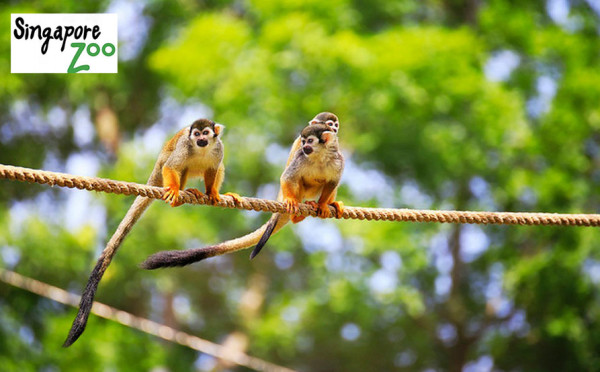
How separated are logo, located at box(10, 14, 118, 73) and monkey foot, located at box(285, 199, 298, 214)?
2954 mm

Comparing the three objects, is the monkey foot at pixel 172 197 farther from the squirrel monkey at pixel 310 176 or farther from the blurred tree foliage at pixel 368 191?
the blurred tree foliage at pixel 368 191

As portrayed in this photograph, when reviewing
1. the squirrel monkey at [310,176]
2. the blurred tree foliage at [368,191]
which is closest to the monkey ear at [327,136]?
the squirrel monkey at [310,176]

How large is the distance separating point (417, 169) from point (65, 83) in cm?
583

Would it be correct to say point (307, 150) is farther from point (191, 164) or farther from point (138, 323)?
point (138, 323)

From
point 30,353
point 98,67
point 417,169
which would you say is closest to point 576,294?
point 417,169

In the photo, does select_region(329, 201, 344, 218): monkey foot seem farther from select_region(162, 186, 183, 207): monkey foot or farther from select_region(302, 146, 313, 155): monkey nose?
select_region(162, 186, 183, 207): monkey foot

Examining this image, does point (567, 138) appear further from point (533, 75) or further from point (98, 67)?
point (98, 67)

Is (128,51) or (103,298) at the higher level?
(128,51)

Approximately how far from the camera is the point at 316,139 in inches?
149

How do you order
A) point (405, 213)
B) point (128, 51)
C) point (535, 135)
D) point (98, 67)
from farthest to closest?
point (128, 51) < point (535, 135) < point (98, 67) < point (405, 213)

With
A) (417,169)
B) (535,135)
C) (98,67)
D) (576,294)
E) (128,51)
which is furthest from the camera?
(128,51)

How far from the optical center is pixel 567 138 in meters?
9.62

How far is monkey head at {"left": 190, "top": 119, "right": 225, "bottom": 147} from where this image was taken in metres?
3.52

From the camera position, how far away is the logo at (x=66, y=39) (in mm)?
5809
